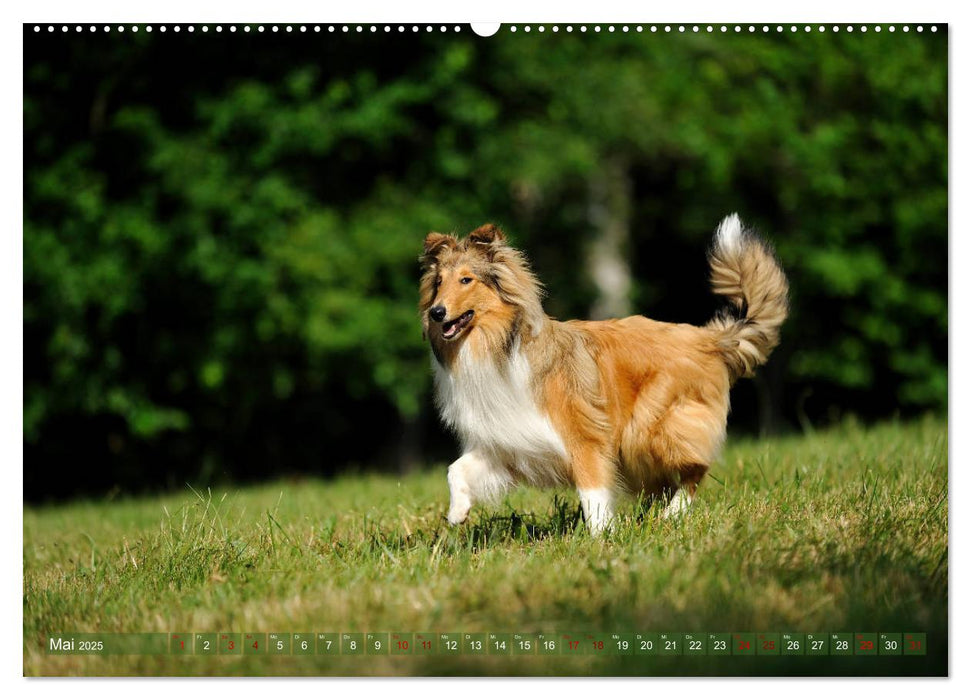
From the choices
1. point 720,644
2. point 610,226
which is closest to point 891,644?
point 720,644

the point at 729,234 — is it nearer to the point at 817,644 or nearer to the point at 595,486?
the point at 595,486

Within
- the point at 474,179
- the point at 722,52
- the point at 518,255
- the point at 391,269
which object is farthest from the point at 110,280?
the point at 722,52

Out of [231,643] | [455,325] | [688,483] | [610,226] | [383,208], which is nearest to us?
[231,643]

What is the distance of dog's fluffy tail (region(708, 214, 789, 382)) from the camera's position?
621 cm

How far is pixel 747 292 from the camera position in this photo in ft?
20.7

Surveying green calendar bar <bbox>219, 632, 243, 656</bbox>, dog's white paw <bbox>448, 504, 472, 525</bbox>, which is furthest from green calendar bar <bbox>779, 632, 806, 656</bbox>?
green calendar bar <bbox>219, 632, 243, 656</bbox>

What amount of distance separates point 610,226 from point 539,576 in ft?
38.9

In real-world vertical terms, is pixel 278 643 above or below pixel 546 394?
below

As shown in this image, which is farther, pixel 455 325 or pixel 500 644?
pixel 455 325

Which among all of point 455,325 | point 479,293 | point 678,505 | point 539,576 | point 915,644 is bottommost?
point 915,644

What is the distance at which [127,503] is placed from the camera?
35.9 ft

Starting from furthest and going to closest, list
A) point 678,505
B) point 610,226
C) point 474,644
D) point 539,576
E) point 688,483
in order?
point 610,226
point 688,483
point 678,505
point 539,576
point 474,644

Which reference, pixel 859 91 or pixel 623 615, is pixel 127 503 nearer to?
pixel 623 615

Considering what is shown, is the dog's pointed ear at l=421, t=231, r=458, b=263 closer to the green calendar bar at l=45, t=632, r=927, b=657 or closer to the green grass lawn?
the green grass lawn
